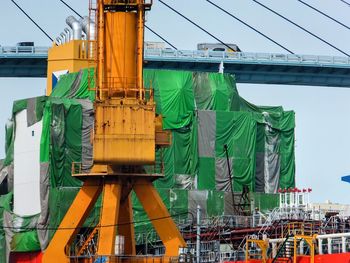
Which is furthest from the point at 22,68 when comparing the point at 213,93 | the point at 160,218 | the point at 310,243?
the point at 310,243

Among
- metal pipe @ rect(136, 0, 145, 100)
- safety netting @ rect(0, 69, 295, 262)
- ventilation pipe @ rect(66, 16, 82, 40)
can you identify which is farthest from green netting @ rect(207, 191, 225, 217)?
metal pipe @ rect(136, 0, 145, 100)

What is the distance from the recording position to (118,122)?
179 feet

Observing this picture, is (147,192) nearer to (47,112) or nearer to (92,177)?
(92,177)

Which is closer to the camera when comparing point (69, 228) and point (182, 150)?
point (69, 228)

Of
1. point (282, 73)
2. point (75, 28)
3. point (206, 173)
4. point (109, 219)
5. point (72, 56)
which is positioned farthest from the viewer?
point (282, 73)

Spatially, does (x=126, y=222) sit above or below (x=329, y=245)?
above

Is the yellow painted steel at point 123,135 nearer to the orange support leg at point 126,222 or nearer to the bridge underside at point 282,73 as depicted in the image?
the orange support leg at point 126,222

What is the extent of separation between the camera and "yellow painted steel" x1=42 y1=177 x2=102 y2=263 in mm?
56594

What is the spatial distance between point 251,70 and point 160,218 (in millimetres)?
78836

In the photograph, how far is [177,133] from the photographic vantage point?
3364 inches

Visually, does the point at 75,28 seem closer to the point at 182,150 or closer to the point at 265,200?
the point at 182,150

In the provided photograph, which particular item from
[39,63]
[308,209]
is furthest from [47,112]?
[39,63]

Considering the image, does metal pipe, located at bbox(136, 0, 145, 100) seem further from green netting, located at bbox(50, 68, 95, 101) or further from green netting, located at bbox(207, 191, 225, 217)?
green netting, located at bbox(50, 68, 95, 101)

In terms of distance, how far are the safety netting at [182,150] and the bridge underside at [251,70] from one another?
38.7m
